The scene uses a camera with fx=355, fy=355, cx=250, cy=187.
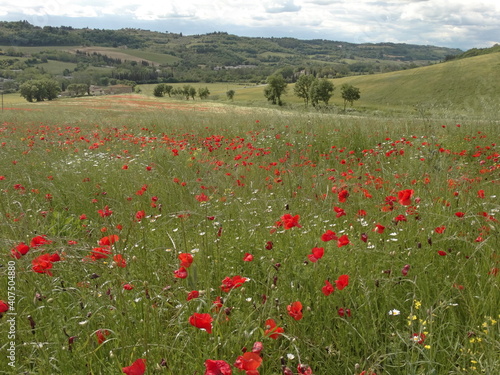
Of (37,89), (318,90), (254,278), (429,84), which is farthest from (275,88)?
(254,278)

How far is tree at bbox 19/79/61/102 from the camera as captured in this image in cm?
5328

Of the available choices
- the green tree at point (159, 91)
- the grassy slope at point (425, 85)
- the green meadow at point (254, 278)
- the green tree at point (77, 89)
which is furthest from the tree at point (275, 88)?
the green meadow at point (254, 278)

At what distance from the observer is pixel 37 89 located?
176 feet

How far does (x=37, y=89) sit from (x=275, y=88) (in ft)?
136

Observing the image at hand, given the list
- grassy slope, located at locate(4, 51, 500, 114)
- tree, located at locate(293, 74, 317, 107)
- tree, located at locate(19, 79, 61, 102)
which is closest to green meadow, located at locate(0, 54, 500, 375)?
grassy slope, located at locate(4, 51, 500, 114)

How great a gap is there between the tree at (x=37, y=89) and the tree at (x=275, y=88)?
128ft

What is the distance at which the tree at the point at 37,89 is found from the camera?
53.3 meters

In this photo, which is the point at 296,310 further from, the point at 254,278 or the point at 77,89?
the point at 77,89

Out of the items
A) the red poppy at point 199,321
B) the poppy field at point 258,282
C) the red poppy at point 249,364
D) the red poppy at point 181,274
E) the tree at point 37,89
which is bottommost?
the poppy field at point 258,282

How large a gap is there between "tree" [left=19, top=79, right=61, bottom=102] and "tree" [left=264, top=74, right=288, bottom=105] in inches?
1534

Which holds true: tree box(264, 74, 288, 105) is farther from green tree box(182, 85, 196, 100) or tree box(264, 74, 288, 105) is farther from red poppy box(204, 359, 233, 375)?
red poppy box(204, 359, 233, 375)

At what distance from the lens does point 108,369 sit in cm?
152

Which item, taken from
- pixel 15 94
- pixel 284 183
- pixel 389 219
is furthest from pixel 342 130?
pixel 15 94

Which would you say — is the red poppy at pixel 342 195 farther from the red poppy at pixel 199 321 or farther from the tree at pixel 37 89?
the tree at pixel 37 89
